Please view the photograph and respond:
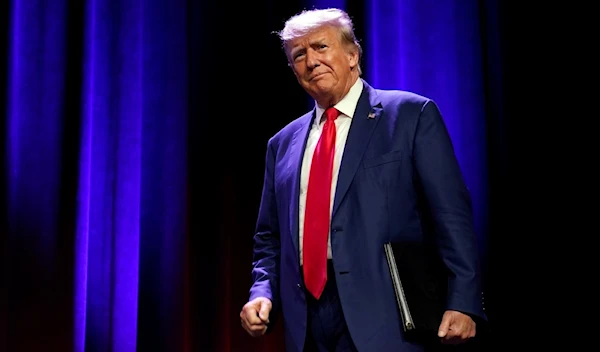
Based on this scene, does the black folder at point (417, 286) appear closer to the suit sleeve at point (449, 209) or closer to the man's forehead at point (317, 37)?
the suit sleeve at point (449, 209)

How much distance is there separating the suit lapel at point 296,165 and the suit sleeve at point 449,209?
0.98 ft

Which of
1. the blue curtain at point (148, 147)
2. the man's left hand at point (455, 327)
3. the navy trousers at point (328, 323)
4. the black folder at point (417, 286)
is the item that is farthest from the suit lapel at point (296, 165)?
the blue curtain at point (148, 147)

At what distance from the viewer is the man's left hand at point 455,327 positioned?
134cm

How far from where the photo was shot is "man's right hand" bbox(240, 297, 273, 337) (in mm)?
1506

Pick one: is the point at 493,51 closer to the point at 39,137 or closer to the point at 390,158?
the point at 390,158

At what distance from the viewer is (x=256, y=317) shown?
4.95ft

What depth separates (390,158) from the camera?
1.49 metres

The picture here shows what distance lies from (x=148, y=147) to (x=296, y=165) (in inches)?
41.0

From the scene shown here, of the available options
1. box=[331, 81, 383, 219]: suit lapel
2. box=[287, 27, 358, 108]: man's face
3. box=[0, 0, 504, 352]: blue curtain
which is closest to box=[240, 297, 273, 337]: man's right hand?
box=[331, 81, 383, 219]: suit lapel

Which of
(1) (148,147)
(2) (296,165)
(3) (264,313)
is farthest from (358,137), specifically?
(1) (148,147)

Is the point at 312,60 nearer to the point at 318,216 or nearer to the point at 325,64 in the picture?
the point at 325,64

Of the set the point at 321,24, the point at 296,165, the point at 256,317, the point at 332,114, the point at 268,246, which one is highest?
the point at 321,24

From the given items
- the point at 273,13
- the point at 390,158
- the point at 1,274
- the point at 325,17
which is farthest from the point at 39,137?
the point at 390,158

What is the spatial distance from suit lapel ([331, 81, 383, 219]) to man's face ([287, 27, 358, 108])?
8 cm
